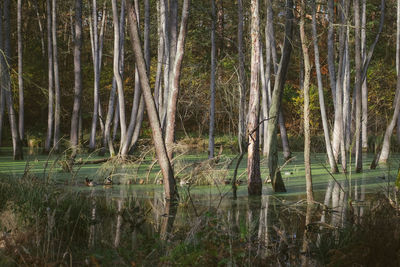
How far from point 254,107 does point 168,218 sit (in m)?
2.93

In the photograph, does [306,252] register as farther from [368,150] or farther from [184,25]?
[368,150]

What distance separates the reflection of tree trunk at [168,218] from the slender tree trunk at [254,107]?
71.1 inches

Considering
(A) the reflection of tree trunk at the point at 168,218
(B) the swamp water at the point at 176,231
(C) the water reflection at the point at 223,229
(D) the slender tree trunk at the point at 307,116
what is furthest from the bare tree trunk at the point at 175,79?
(D) the slender tree trunk at the point at 307,116

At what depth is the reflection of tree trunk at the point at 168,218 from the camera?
635cm

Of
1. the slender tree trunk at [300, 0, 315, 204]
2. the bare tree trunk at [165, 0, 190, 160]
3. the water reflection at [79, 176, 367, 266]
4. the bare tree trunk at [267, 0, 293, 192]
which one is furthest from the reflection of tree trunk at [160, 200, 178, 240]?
the bare tree trunk at [165, 0, 190, 160]

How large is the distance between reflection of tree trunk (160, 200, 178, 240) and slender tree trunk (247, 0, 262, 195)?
5.93 ft

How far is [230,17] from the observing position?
32.9 metres

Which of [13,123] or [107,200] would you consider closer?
[107,200]

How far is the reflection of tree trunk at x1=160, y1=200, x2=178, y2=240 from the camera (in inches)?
250

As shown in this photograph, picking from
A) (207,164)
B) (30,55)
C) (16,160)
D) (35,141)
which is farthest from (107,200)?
(30,55)

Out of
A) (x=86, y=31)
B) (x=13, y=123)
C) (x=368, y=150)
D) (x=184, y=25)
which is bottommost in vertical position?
(x=368, y=150)

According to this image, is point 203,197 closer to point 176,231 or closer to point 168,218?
point 168,218

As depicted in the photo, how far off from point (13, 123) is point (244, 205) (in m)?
10.6

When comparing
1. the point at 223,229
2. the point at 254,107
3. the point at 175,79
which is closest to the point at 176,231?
the point at 223,229
